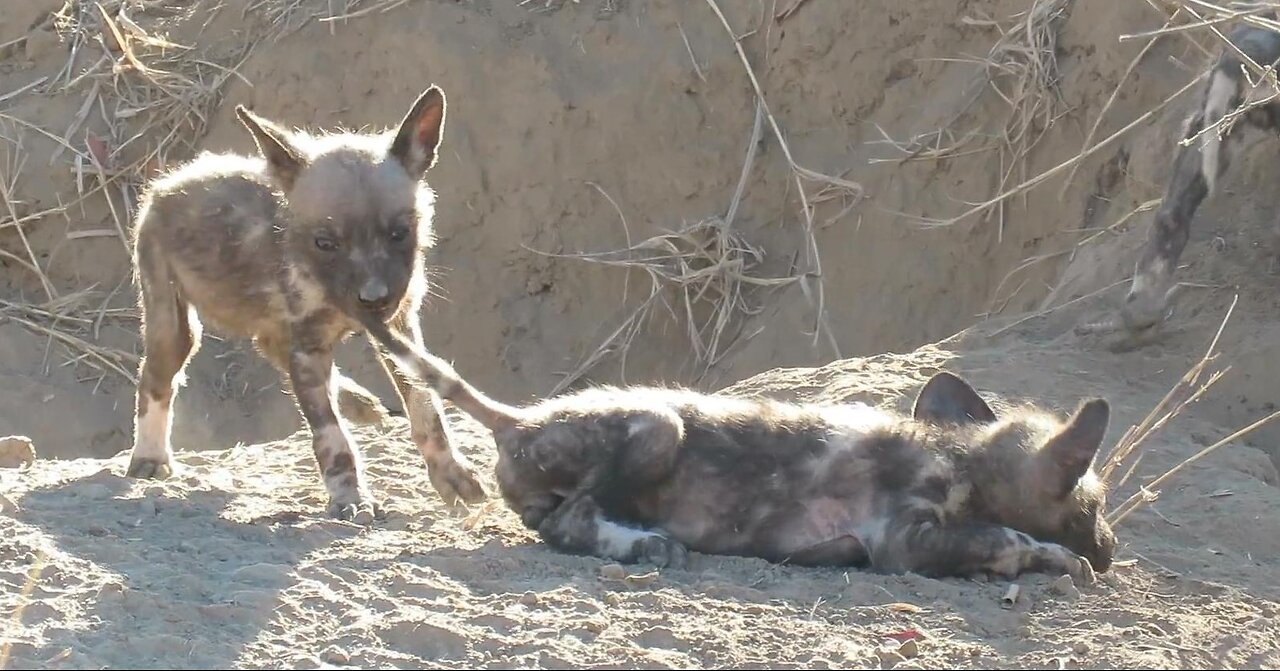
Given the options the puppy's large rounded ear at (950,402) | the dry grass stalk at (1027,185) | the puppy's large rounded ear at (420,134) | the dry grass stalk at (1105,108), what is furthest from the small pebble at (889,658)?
the dry grass stalk at (1105,108)

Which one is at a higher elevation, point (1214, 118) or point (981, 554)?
point (1214, 118)

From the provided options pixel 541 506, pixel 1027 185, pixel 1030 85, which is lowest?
pixel 541 506

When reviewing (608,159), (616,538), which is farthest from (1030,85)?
(616,538)

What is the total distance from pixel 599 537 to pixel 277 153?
189cm

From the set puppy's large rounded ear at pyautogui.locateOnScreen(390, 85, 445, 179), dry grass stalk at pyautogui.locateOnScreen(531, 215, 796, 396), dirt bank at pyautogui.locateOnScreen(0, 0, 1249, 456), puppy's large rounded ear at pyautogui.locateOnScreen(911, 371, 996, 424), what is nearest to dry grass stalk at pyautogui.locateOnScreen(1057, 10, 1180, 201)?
dirt bank at pyautogui.locateOnScreen(0, 0, 1249, 456)

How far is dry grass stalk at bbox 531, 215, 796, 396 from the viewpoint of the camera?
9.65 meters

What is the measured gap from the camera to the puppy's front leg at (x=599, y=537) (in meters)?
4.87

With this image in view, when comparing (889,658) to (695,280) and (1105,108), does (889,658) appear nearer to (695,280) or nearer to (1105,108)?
(1105,108)

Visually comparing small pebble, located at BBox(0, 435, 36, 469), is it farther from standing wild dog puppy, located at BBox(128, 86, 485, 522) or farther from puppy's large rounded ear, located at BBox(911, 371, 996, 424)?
puppy's large rounded ear, located at BBox(911, 371, 996, 424)

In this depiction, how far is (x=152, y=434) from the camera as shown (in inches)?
262

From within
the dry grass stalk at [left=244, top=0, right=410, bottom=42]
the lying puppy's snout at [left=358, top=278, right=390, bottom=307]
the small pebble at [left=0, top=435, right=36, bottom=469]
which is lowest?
the small pebble at [left=0, top=435, right=36, bottom=469]

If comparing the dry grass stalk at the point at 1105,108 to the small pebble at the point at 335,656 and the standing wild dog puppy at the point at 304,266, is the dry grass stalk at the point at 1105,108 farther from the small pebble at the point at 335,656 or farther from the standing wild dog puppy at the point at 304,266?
the small pebble at the point at 335,656

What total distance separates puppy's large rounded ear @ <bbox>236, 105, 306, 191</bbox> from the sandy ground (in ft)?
3.72

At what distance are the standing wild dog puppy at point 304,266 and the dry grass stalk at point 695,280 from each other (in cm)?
335
